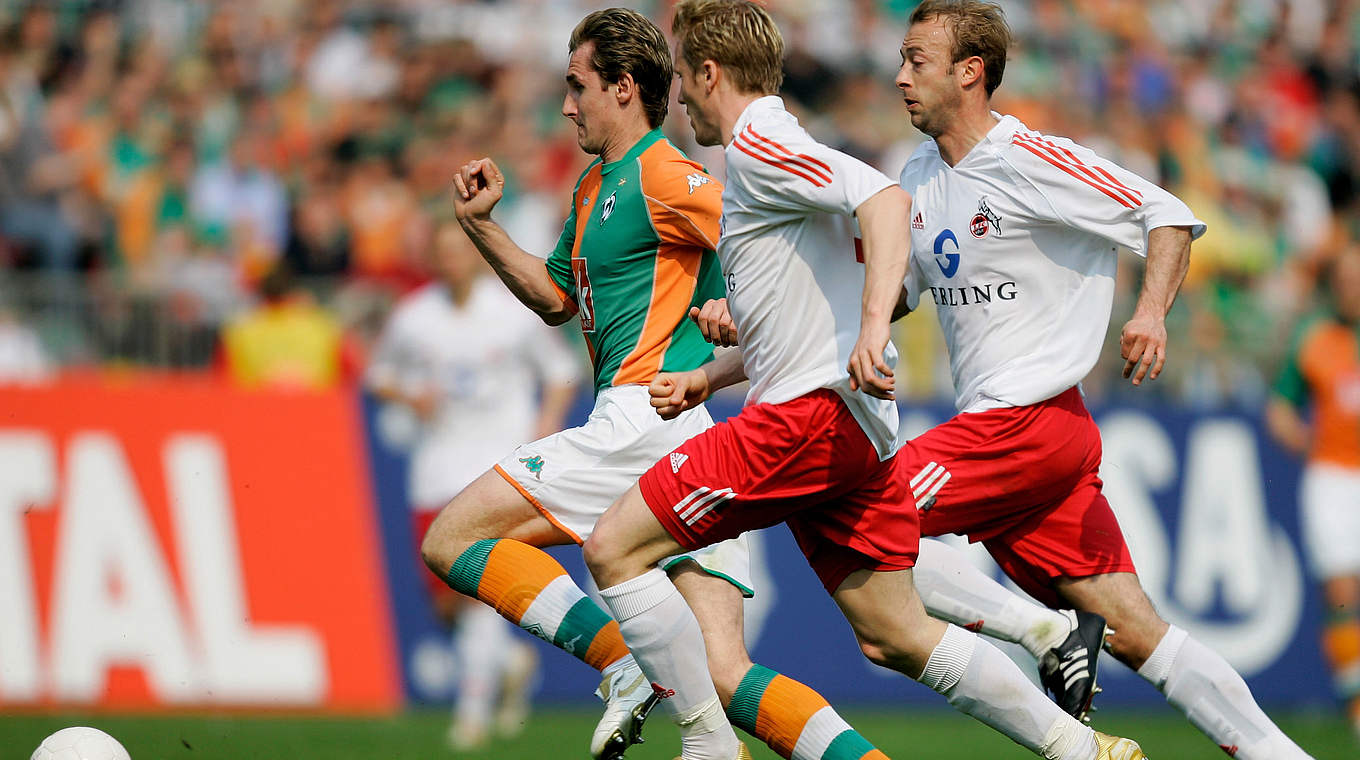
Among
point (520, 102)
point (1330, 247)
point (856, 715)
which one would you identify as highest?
point (520, 102)

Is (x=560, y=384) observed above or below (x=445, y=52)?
below

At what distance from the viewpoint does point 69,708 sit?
9602 millimetres

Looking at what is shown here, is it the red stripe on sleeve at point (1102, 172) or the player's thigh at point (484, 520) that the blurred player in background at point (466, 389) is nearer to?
the player's thigh at point (484, 520)

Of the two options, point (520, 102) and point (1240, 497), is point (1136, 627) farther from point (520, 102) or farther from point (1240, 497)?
point (520, 102)

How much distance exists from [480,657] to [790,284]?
17.4ft

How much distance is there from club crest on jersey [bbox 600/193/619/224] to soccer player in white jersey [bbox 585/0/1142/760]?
57 centimetres

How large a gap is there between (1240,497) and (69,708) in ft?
24.3

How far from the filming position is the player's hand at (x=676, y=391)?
518 cm

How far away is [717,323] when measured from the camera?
526 cm

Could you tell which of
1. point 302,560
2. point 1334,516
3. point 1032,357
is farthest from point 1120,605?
point 302,560

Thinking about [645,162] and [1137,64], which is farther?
[1137,64]

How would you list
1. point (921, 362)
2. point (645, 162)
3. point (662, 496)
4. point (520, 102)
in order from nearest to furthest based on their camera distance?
point (662, 496)
point (645, 162)
point (921, 362)
point (520, 102)

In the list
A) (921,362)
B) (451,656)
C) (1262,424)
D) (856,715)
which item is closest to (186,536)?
(451,656)

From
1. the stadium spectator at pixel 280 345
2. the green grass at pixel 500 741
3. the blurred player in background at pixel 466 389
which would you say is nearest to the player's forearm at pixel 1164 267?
the green grass at pixel 500 741
